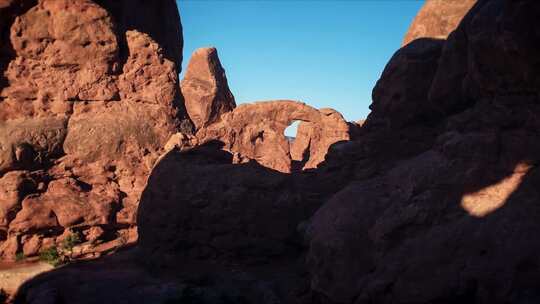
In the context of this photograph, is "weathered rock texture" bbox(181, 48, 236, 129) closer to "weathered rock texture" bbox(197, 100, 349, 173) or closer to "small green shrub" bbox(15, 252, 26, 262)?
"weathered rock texture" bbox(197, 100, 349, 173)

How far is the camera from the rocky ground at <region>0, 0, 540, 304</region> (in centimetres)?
529

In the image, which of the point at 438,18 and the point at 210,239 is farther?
the point at 210,239

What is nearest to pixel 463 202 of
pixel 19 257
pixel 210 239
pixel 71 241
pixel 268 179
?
pixel 268 179

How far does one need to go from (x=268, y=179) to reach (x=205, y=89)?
18.3m

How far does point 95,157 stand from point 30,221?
2.48m

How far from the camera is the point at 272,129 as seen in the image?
24.1 meters

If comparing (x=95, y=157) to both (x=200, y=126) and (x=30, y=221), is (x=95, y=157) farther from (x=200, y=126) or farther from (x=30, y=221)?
(x=200, y=126)

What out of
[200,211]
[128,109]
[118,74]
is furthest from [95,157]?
[200,211]

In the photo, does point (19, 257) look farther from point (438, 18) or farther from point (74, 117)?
point (438, 18)

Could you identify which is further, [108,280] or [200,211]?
[200,211]

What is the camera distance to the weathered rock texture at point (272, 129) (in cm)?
2338

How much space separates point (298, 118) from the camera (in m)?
24.5

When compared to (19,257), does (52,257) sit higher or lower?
higher

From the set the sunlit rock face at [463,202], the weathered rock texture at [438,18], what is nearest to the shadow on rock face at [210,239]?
the sunlit rock face at [463,202]
